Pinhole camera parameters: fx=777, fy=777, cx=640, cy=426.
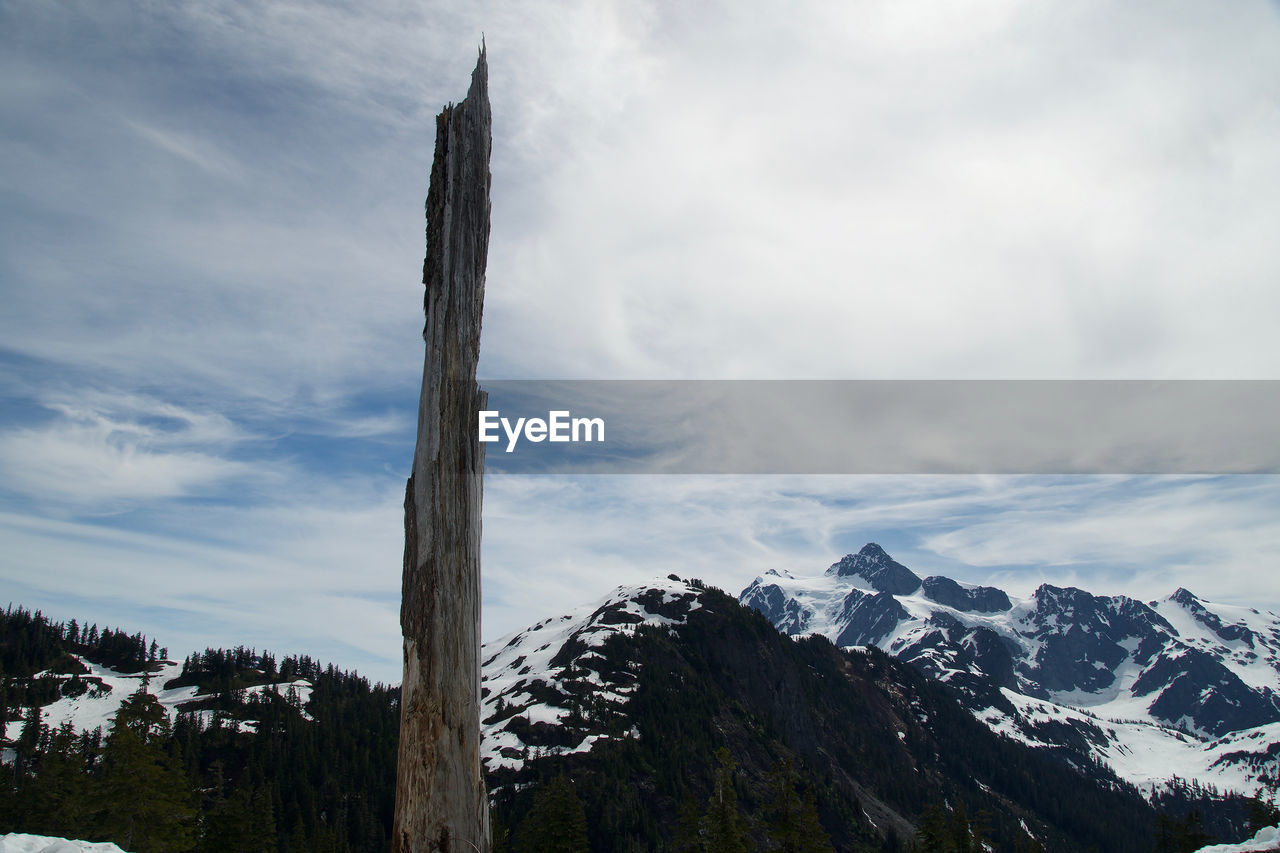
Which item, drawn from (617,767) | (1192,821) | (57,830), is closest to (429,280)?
(57,830)

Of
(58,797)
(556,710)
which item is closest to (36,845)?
Answer: (58,797)

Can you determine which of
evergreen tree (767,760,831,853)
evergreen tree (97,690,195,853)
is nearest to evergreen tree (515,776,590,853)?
evergreen tree (767,760,831,853)

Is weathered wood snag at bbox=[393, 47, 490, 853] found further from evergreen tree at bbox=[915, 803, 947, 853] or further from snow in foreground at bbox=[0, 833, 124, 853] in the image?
evergreen tree at bbox=[915, 803, 947, 853]

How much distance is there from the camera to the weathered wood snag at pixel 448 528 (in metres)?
6.60

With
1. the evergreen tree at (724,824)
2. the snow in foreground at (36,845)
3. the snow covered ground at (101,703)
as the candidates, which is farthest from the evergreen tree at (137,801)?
the snow covered ground at (101,703)

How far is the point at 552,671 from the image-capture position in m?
194

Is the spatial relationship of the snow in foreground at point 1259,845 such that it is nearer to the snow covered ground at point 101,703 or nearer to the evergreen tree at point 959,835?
the evergreen tree at point 959,835

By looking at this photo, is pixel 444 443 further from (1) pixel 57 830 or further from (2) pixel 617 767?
(2) pixel 617 767

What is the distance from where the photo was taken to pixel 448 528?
698 cm

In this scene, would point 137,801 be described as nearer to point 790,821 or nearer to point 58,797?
point 58,797

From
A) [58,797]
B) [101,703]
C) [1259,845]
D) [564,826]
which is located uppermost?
[101,703]

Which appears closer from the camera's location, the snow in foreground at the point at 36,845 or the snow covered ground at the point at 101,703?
the snow in foreground at the point at 36,845

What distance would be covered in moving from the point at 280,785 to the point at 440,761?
125m

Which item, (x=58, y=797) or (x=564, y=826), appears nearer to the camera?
(x=564, y=826)
